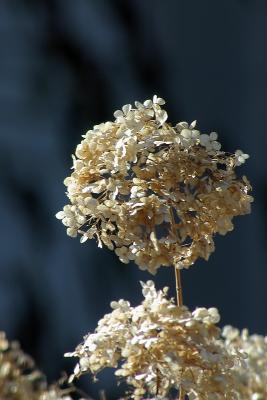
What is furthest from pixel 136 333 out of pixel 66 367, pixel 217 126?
pixel 217 126

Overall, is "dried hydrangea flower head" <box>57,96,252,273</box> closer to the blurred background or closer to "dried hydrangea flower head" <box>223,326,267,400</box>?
"dried hydrangea flower head" <box>223,326,267,400</box>

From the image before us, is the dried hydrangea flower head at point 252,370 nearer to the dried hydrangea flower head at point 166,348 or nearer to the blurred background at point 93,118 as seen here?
the dried hydrangea flower head at point 166,348

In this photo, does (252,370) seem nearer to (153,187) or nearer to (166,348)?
(166,348)

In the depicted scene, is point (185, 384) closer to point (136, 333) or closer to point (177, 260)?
point (136, 333)

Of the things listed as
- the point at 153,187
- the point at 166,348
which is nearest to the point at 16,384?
the point at 166,348

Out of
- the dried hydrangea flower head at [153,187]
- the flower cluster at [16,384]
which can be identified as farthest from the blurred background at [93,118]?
the flower cluster at [16,384]

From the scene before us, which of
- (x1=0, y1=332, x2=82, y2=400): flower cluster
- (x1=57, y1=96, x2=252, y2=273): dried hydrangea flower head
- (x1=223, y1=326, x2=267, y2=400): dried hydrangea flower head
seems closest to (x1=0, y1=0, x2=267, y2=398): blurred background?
(x1=223, y1=326, x2=267, y2=400): dried hydrangea flower head
